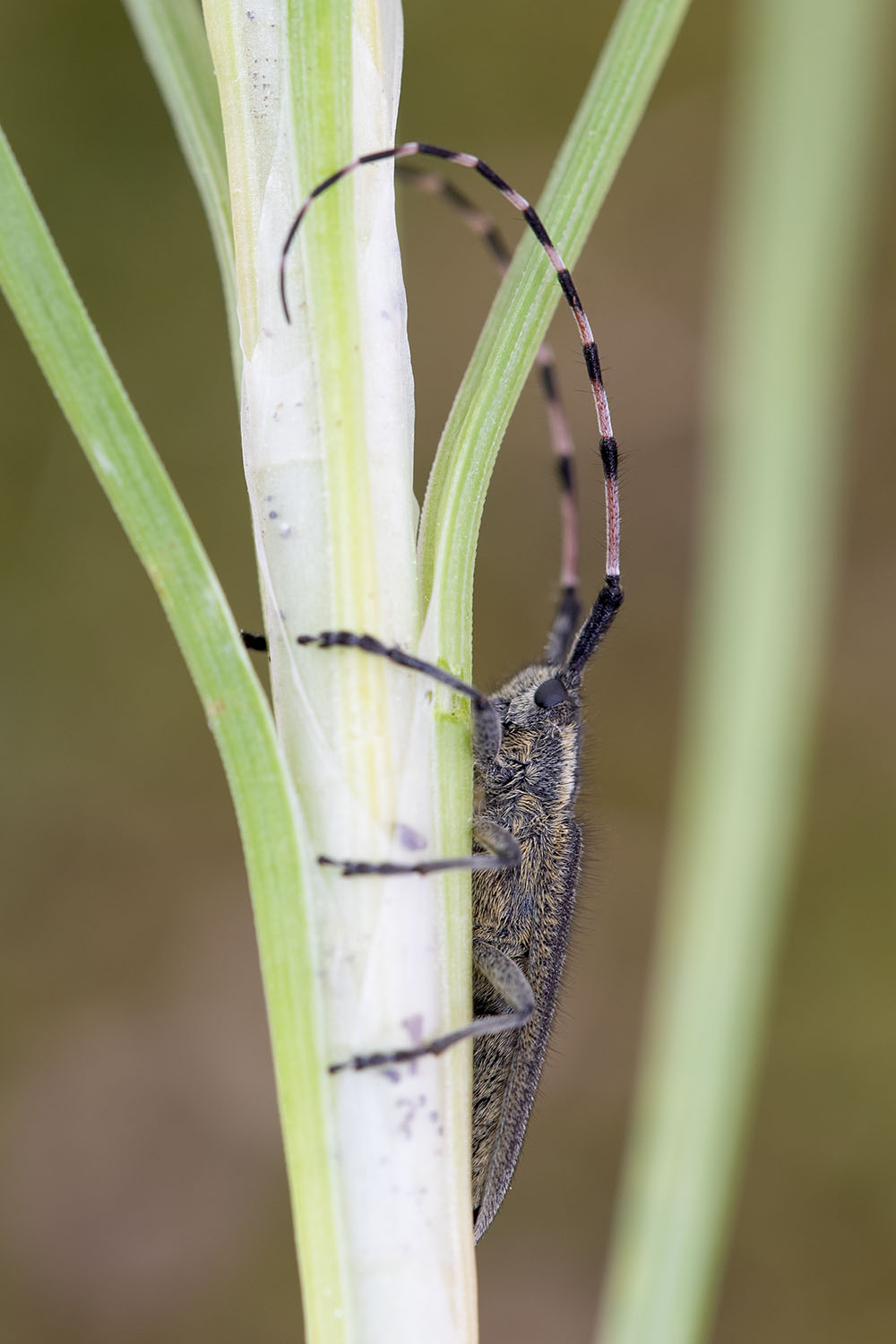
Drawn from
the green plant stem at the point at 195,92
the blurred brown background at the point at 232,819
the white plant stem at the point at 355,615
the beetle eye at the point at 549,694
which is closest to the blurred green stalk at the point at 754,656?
the white plant stem at the point at 355,615

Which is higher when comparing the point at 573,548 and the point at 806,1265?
the point at 573,548

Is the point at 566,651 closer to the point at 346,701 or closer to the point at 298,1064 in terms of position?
the point at 346,701

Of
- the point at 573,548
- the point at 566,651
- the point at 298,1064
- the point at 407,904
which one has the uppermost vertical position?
the point at 573,548

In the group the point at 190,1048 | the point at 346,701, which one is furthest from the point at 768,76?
the point at 190,1048

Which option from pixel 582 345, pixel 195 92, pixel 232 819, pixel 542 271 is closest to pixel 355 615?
pixel 542 271

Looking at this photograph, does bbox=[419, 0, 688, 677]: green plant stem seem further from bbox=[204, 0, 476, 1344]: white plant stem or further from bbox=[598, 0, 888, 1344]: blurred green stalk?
bbox=[598, 0, 888, 1344]: blurred green stalk

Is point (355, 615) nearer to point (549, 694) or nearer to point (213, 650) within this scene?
point (213, 650)
